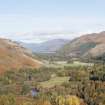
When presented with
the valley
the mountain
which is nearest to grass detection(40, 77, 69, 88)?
the valley

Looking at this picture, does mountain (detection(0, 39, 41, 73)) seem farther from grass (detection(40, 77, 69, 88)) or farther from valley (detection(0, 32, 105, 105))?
grass (detection(40, 77, 69, 88))

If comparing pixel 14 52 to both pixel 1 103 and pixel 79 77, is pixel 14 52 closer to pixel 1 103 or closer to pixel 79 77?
pixel 79 77

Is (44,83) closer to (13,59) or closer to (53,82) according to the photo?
(53,82)

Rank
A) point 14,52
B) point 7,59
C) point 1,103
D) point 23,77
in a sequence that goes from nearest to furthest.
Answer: point 1,103
point 23,77
point 7,59
point 14,52

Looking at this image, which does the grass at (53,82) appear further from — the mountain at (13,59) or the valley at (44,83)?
the mountain at (13,59)

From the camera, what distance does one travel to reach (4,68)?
134625 mm

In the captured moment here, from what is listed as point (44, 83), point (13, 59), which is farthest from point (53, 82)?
point (13, 59)

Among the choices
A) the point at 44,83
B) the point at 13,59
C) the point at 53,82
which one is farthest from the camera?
the point at 13,59

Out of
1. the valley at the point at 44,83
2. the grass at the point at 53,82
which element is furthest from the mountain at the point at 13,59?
the grass at the point at 53,82

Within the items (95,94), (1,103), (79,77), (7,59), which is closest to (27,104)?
(1,103)

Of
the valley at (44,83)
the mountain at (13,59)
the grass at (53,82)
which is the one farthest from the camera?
the mountain at (13,59)

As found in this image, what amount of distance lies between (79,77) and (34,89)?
18.1m

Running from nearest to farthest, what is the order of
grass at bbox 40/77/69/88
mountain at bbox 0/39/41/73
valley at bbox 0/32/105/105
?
1. valley at bbox 0/32/105/105
2. grass at bbox 40/77/69/88
3. mountain at bbox 0/39/41/73

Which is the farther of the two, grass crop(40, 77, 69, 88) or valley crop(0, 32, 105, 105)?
Result: grass crop(40, 77, 69, 88)
